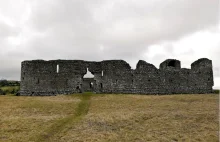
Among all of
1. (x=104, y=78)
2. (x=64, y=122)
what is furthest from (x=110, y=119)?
(x=104, y=78)

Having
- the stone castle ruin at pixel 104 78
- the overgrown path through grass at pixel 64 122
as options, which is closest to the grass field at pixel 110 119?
the overgrown path through grass at pixel 64 122

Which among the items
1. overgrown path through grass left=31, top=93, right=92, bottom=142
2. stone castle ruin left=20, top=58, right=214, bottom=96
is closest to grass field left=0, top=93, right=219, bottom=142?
overgrown path through grass left=31, top=93, right=92, bottom=142

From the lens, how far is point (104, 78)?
44.4 meters

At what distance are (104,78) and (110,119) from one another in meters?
17.3

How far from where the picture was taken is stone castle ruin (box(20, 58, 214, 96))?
4334 cm

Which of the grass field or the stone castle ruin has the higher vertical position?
the stone castle ruin

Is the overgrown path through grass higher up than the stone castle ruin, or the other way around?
the stone castle ruin

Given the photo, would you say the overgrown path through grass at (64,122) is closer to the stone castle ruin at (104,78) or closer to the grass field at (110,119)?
the grass field at (110,119)

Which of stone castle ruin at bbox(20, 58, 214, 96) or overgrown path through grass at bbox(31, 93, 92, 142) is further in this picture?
stone castle ruin at bbox(20, 58, 214, 96)

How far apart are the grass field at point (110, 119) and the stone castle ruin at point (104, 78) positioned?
16.4 ft

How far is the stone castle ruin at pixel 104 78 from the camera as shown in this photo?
43344 mm

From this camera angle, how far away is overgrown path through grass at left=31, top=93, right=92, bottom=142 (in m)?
22.2

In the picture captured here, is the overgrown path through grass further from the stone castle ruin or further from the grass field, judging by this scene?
the stone castle ruin

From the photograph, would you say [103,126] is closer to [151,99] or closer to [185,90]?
[151,99]
